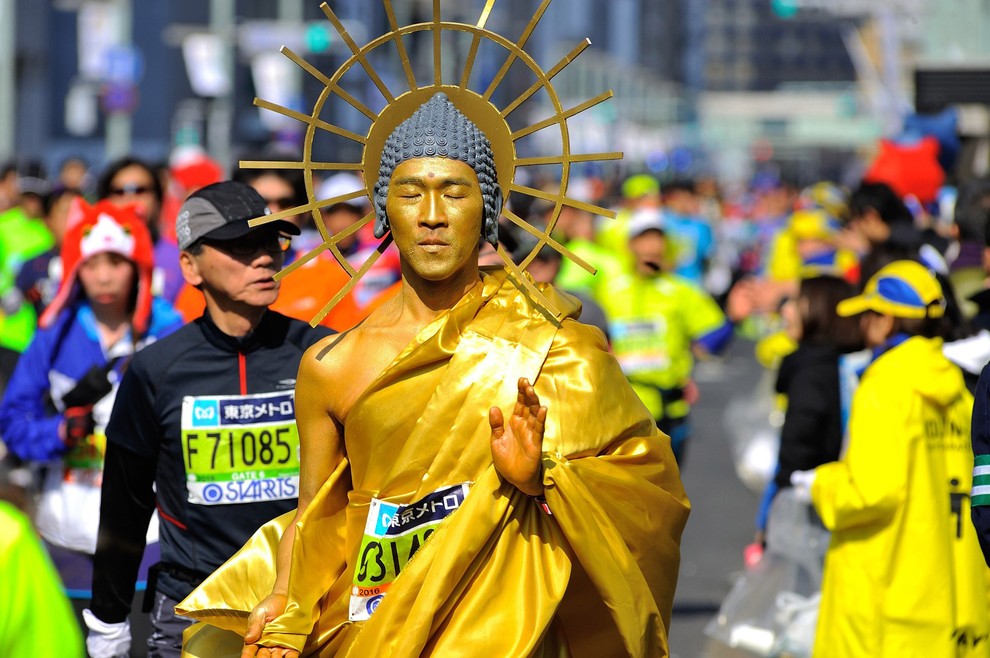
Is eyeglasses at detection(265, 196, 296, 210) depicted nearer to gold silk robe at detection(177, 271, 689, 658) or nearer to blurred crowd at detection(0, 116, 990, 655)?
blurred crowd at detection(0, 116, 990, 655)

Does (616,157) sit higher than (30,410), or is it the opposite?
(616,157)

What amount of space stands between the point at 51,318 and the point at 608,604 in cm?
314

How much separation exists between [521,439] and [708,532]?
7916 mm

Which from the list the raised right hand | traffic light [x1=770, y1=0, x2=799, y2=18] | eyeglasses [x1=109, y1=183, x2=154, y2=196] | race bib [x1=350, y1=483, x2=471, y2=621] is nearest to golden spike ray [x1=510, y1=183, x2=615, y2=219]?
race bib [x1=350, y1=483, x2=471, y2=621]

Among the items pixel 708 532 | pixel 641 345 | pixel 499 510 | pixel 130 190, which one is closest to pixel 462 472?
pixel 499 510

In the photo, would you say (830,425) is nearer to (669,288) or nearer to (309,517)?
(669,288)

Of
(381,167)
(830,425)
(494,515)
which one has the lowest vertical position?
(830,425)

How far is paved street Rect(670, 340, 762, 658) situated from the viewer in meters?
8.65

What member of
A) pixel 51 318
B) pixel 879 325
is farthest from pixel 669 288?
pixel 51 318

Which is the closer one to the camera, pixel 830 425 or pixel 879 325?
pixel 879 325

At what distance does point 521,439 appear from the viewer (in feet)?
11.8

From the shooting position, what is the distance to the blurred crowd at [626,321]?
5.79 m

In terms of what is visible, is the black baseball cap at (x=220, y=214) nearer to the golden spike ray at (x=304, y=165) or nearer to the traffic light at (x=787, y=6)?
the golden spike ray at (x=304, y=165)

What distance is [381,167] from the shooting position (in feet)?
13.0
